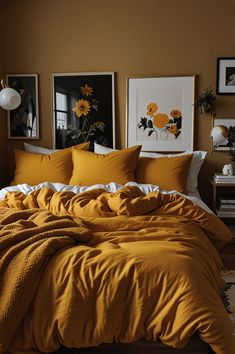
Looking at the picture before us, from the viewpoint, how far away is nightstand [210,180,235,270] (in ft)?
11.0

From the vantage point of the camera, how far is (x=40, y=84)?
4.04 m

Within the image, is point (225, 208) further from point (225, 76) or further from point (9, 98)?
point (9, 98)

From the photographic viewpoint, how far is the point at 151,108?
12.6 feet

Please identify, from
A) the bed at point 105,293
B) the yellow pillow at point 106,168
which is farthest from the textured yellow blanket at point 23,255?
the yellow pillow at point 106,168

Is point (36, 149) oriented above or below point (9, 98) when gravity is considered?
below

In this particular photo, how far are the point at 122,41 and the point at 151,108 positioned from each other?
0.77 metres

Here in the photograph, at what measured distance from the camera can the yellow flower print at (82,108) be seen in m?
3.92

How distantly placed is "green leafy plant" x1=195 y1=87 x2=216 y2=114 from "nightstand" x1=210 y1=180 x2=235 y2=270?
0.74 m

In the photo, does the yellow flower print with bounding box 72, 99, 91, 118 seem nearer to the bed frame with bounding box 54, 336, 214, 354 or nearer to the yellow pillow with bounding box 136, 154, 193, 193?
the yellow pillow with bounding box 136, 154, 193, 193

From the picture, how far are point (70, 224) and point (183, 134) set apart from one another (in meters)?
2.16

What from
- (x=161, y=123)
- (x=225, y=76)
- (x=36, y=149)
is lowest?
(x=36, y=149)

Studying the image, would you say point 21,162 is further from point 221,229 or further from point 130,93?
point 221,229

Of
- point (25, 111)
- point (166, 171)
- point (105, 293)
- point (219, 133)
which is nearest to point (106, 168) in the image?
point (166, 171)

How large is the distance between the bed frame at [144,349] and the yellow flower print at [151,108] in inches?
105
